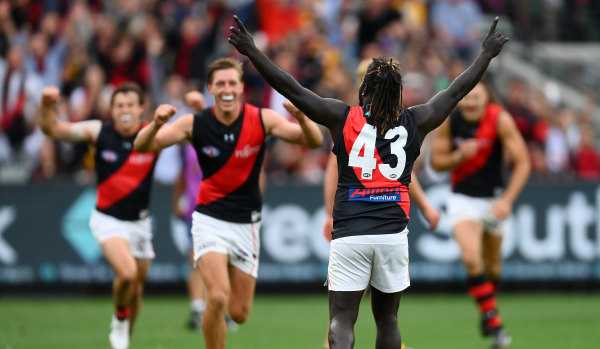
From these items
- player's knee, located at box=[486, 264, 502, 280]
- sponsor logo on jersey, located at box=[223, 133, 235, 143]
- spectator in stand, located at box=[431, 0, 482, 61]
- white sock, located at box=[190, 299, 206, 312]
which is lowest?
white sock, located at box=[190, 299, 206, 312]

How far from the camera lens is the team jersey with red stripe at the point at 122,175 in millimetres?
10641

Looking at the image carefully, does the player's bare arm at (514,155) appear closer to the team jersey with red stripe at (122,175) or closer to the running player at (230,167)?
the running player at (230,167)

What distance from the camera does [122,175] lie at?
1076 cm

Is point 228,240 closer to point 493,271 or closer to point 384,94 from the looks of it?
point 384,94

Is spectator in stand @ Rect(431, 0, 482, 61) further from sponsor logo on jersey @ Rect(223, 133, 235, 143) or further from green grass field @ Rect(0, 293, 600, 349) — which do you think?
sponsor logo on jersey @ Rect(223, 133, 235, 143)

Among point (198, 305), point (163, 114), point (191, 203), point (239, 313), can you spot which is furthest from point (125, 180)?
point (198, 305)

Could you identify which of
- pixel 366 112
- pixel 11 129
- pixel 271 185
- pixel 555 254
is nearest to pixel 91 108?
pixel 11 129

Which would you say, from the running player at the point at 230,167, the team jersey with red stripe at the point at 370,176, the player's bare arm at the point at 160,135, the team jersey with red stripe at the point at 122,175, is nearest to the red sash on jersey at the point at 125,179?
the team jersey with red stripe at the point at 122,175

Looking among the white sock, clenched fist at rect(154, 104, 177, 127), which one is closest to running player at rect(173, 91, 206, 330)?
the white sock

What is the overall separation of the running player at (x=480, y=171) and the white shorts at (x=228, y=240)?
320 cm

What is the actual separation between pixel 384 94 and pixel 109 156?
4.34 meters

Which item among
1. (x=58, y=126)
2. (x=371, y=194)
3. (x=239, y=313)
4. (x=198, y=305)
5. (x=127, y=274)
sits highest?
(x=58, y=126)

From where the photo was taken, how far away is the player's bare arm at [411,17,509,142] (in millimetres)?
7574

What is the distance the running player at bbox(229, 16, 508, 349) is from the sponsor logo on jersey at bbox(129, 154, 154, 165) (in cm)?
374
